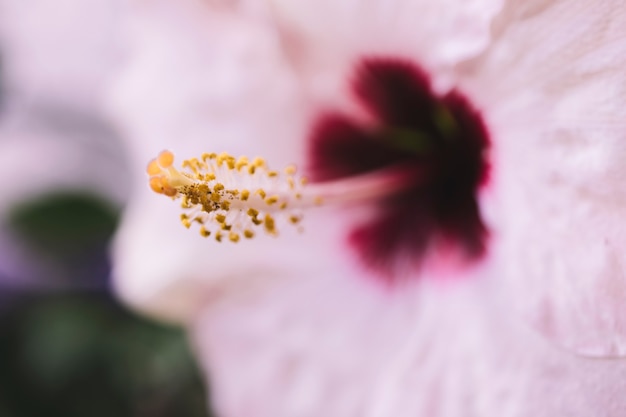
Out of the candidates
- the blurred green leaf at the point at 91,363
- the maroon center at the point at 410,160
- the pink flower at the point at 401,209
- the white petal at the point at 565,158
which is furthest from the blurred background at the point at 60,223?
the white petal at the point at 565,158

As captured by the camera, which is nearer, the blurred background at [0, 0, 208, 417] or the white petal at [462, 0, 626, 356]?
the white petal at [462, 0, 626, 356]

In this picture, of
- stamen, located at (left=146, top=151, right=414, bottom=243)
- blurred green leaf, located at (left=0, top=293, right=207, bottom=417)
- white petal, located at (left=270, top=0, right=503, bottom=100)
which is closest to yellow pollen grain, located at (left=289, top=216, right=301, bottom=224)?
stamen, located at (left=146, top=151, right=414, bottom=243)

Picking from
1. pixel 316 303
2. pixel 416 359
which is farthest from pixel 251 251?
pixel 416 359

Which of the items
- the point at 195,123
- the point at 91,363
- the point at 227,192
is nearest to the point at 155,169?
the point at 227,192

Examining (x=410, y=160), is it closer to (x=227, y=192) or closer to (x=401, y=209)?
(x=401, y=209)

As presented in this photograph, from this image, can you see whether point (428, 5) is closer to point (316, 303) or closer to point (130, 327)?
point (316, 303)

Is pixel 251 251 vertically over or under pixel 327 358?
over

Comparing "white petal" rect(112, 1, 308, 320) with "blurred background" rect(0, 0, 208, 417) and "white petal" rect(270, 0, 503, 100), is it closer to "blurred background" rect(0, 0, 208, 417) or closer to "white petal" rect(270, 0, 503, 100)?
"white petal" rect(270, 0, 503, 100)

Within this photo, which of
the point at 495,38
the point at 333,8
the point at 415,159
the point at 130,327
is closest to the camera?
the point at 495,38
